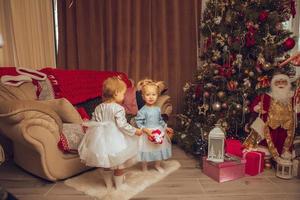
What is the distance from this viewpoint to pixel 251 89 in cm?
294

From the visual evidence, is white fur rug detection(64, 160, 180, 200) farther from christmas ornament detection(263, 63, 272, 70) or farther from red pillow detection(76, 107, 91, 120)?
christmas ornament detection(263, 63, 272, 70)

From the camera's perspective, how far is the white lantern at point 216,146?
245 centimetres

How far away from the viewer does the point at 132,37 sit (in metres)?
3.72

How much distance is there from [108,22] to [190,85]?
1.38 m

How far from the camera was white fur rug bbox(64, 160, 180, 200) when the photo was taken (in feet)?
6.98

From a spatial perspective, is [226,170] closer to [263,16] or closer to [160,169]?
[160,169]

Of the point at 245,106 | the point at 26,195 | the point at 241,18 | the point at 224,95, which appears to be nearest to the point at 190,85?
the point at 224,95

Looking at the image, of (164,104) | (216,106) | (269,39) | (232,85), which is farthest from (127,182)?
(269,39)

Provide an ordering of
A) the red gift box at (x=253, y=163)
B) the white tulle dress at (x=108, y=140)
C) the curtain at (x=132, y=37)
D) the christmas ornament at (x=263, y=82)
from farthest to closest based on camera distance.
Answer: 1. the curtain at (x=132, y=37)
2. the christmas ornament at (x=263, y=82)
3. the red gift box at (x=253, y=163)
4. the white tulle dress at (x=108, y=140)

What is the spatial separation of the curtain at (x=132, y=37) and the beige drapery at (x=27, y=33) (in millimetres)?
166

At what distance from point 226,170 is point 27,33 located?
2.96m

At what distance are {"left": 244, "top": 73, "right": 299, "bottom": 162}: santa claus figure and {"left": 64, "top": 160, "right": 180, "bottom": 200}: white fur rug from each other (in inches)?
37.7

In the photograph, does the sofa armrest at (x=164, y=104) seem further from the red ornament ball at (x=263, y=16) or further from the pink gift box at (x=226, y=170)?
the red ornament ball at (x=263, y=16)

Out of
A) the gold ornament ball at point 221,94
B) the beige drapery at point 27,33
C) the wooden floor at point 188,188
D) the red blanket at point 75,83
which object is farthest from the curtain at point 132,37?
the wooden floor at point 188,188
